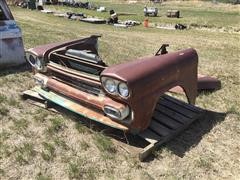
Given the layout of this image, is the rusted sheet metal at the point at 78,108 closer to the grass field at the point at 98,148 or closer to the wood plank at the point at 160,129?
the grass field at the point at 98,148

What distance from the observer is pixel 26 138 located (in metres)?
5.46

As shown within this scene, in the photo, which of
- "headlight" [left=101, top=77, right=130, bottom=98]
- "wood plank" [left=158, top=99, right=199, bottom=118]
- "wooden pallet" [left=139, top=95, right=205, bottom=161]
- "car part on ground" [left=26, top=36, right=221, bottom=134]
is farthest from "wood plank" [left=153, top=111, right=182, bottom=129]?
"headlight" [left=101, top=77, right=130, bottom=98]

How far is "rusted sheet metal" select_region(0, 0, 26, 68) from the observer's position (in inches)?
332

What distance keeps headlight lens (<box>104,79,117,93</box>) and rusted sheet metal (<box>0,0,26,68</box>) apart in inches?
171

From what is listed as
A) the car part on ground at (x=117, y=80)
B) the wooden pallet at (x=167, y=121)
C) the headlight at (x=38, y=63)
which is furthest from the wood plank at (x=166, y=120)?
the headlight at (x=38, y=63)

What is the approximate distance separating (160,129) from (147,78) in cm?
91

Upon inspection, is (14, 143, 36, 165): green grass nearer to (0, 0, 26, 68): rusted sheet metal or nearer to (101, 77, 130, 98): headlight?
(101, 77, 130, 98): headlight

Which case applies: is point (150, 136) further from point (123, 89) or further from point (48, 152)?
point (48, 152)

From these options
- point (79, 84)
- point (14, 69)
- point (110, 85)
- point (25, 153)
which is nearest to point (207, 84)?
point (79, 84)

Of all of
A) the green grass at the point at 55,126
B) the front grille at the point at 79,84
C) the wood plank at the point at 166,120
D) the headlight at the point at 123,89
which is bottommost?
the green grass at the point at 55,126

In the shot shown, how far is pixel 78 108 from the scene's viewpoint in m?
5.50

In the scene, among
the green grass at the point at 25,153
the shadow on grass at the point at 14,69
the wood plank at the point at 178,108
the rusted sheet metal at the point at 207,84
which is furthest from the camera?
the shadow on grass at the point at 14,69

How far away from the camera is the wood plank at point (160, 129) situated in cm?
527

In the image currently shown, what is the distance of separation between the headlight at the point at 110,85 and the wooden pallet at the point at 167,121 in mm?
762
